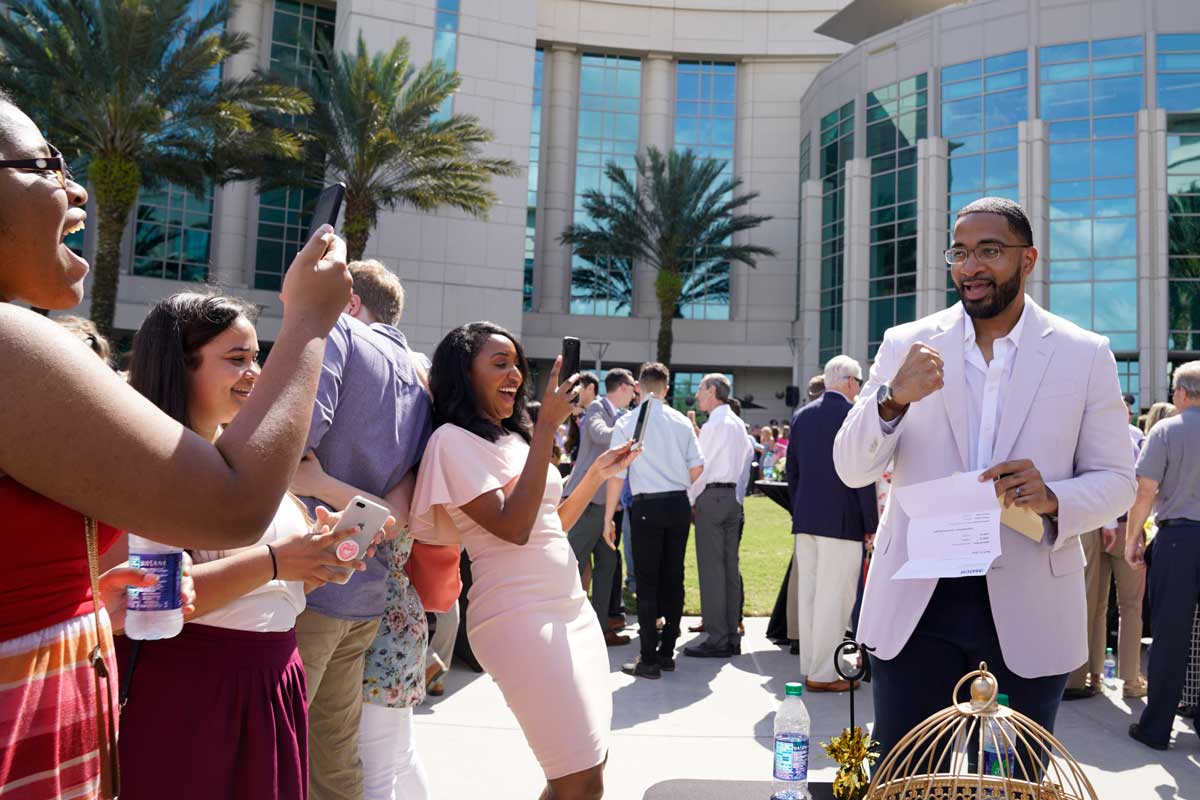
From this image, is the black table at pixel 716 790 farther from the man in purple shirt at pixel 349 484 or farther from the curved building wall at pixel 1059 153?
the curved building wall at pixel 1059 153

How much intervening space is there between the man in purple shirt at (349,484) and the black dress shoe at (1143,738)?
4.63m

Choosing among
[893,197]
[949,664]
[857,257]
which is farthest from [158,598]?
[857,257]

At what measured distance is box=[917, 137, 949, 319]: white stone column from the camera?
32.1m

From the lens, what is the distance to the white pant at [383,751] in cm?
300

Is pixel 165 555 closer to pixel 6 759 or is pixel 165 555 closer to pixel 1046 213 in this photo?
pixel 6 759

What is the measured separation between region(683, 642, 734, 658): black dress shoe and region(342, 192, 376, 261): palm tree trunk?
19.5 meters

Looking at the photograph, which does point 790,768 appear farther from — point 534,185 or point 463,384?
point 534,185

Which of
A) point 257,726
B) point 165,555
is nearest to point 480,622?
point 257,726

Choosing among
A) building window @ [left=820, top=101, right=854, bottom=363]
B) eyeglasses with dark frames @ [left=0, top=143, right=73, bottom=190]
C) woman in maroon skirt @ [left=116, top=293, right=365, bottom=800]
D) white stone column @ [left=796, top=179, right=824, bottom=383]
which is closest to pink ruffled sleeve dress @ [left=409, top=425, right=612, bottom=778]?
woman in maroon skirt @ [left=116, top=293, right=365, bottom=800]

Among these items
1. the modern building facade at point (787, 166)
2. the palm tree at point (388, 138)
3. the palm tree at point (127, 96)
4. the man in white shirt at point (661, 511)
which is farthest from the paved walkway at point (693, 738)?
the modern building facade at point (787, 166)

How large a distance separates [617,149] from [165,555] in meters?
42.2

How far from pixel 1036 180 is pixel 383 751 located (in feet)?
106

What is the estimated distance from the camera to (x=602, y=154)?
41.9m

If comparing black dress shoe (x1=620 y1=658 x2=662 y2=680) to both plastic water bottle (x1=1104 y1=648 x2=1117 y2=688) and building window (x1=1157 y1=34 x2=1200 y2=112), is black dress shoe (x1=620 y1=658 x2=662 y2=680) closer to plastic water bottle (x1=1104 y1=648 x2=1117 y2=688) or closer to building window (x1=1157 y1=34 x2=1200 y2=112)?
plastic water bottle (x1=1104 y1=648 x2=1117 y2=688)
